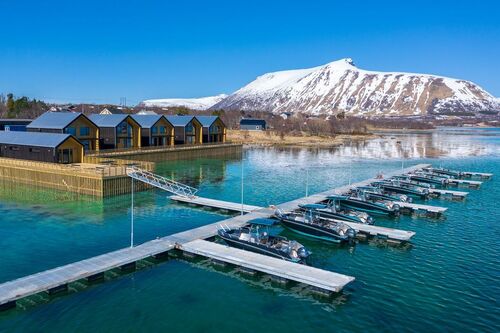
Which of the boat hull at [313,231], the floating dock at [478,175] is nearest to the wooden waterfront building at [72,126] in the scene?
the boat hull at [313,231]

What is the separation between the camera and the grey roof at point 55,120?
64438mm

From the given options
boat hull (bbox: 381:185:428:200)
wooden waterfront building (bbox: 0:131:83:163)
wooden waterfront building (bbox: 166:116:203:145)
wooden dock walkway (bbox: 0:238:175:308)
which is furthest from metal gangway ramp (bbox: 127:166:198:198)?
wooden waterfront building (bbox: 166:116:203:145)

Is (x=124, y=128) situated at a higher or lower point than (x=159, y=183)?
higher

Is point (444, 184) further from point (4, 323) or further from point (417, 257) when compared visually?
point (4, 323)

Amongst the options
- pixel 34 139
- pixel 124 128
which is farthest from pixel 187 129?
pixel 34 139

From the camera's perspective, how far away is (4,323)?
1978 centimetres

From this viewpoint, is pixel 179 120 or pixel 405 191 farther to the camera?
pixel 179 120

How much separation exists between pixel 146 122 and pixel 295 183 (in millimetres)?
38434

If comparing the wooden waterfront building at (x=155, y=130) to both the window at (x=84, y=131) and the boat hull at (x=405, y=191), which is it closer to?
the window at (x=84, y=131)

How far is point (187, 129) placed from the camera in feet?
301

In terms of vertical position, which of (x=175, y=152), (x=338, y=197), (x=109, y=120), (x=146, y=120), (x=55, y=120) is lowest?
(x=338, y=197)

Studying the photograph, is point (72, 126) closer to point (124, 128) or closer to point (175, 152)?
point (124, 128)

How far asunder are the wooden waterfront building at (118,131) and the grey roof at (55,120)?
25.2 feet

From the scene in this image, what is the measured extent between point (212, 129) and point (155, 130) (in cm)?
1854
